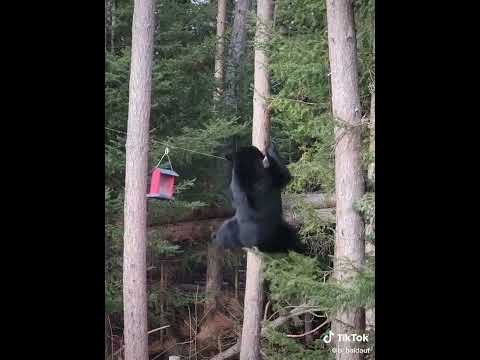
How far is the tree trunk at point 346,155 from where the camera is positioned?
3516mm

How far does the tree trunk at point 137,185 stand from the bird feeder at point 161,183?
0.68ft

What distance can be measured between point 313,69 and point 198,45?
1.15 m

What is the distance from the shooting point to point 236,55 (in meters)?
4.51

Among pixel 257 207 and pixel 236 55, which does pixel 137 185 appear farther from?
pixel 236 55

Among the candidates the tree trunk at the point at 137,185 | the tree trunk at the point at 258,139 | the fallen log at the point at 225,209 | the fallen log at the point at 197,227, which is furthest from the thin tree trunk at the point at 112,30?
the fallen log at the point at 197,227

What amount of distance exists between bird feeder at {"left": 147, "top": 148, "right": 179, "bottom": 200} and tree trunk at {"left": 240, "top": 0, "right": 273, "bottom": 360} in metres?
0.70

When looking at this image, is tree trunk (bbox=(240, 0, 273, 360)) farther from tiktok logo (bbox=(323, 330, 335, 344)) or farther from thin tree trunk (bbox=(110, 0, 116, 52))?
thin tree trunk (bbox=(110, 0, 116, 52))

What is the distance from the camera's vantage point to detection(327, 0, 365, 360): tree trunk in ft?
11.5

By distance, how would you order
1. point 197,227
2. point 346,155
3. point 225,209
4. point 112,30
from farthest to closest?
1. point 197,227
2. point 225,209
3. point 112,30
4. point 346,155

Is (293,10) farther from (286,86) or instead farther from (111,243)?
(111,243)

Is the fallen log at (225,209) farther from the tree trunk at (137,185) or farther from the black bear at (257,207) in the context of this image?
the tree trunk at (137,185)

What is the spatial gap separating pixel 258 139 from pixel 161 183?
826 mm

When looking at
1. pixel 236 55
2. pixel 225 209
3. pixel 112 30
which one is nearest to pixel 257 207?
pixel 225 209

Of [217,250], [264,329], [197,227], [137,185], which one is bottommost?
[264,329]
